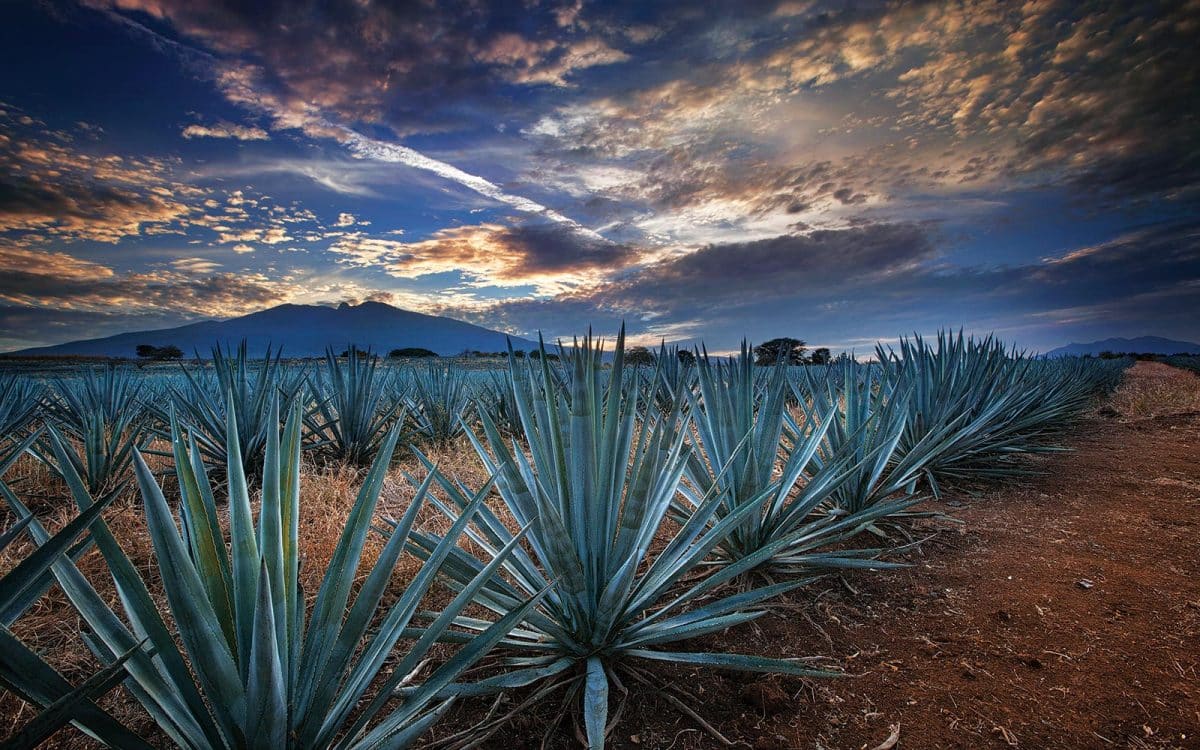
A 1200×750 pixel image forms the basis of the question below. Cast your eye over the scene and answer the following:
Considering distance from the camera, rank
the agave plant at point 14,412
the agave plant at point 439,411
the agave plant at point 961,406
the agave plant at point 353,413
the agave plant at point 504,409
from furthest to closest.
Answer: the agave plant at point 439,411 < the agave plant at point 504,409 < the agave plant at point 353,413 < the agave plant at point 14,412 < the agave plant at point 961,406

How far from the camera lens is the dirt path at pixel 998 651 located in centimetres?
150

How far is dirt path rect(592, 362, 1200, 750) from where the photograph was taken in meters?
1.50

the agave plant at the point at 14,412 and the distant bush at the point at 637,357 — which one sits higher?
the distant bush at the point at 637,357

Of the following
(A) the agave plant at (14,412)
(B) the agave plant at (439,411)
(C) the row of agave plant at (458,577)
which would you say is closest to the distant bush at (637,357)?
(C) the row of agave plant at (458,577)

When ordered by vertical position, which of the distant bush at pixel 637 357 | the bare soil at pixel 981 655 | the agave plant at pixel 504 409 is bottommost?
the bare soil at pixel 981 655

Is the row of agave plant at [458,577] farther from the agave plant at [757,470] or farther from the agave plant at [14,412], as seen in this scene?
the agave plant at [14,412]

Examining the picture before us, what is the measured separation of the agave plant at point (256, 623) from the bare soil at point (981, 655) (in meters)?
0.58

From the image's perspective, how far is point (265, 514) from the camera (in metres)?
1.14

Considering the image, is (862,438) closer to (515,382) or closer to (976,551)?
(976,551)

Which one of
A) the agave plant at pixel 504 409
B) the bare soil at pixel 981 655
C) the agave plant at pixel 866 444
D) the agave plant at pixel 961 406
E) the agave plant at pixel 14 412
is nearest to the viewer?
the bare soil at pixel 981 655

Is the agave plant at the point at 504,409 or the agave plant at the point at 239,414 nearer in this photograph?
the agave plant at the point at 239,414

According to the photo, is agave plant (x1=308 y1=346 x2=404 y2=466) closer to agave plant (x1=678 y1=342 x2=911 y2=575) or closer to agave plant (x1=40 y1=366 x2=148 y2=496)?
agave plant (x1=40 y1=366 x2=148 y2=496)

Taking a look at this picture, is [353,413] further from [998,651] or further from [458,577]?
[998,651]

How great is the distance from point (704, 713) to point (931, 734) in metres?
0.62
